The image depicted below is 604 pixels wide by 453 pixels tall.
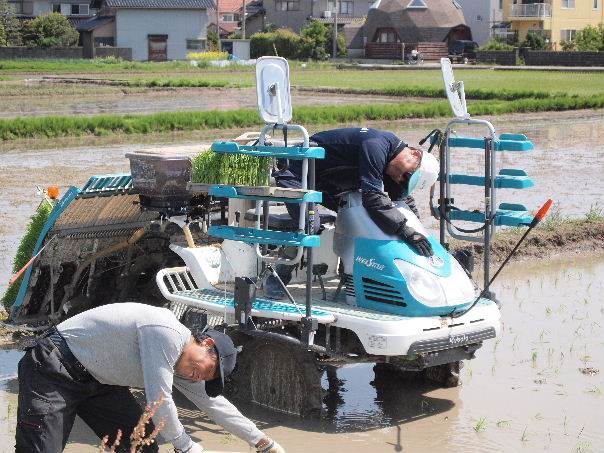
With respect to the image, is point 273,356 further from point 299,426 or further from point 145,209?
point 145,209

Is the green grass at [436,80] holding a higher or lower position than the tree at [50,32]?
lower

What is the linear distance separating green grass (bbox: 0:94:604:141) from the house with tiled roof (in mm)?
36118

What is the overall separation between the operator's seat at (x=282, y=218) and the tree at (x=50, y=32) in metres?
53.6

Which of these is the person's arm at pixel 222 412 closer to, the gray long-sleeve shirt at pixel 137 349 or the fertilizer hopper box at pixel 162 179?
the gray long-sleeve shirt at pixel 137 349

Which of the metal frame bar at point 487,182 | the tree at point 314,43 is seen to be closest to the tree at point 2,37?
the tree at point 314,43

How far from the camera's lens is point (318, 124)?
24.5 metres

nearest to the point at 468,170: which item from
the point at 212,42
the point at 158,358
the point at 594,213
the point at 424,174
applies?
the point at 594,213

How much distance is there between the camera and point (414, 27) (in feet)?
221

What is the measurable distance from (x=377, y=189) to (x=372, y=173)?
10cm

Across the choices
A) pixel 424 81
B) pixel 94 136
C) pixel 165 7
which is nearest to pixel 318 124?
pixel 94 136

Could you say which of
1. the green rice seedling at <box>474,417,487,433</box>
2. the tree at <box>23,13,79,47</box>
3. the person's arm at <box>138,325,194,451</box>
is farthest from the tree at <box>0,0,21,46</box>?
the person's arm at <box>138,325,194,451</box>

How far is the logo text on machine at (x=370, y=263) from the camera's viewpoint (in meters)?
6.53

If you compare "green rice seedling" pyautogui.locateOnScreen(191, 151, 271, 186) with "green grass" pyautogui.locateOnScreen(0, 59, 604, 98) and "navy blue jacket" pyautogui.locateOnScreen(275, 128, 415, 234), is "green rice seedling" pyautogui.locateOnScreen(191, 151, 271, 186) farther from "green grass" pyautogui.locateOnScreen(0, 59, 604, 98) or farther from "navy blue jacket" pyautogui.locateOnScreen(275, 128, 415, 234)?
"green grass" pyautogui.locateOnScreen(0, 59, 604, 98)

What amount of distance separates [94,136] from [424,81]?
20627 millimetres
